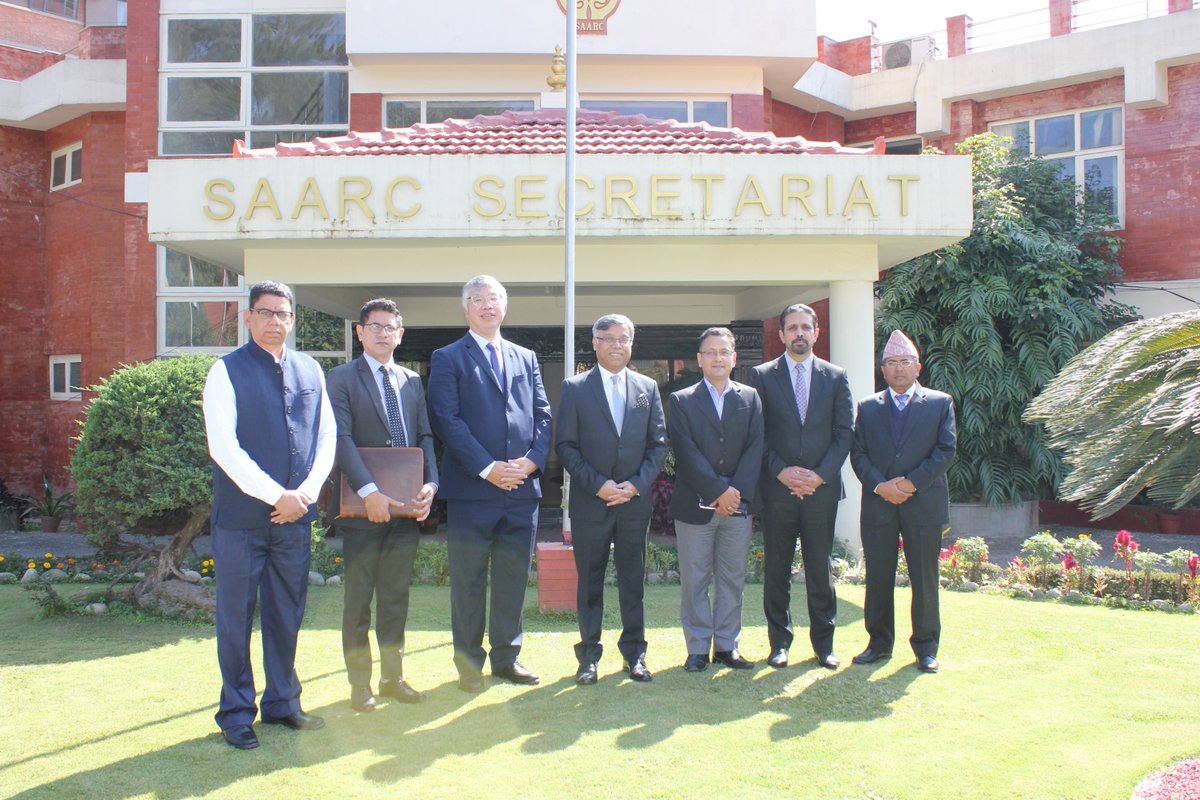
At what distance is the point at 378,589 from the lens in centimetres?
496

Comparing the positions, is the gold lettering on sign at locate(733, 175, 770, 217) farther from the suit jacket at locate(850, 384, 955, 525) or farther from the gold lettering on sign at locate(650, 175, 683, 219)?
the suit jacket at locate(850, 384, 955, 525)

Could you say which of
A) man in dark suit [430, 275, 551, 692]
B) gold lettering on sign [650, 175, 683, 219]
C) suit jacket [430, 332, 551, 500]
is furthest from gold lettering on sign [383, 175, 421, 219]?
suit jacket [430, 332, 551, 500]

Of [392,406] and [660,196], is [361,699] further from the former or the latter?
[660,196]

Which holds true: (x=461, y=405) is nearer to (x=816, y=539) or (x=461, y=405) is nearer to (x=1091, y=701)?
(x=816, y=539)

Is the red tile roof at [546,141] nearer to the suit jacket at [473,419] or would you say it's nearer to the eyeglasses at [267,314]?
A: the suit jacket at [473,419]

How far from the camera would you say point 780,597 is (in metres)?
5.57

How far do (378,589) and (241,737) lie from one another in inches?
38.9

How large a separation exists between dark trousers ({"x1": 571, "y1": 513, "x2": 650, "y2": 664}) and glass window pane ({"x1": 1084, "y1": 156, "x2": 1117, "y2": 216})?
1252 cm

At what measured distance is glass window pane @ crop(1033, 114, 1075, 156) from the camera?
15281mm

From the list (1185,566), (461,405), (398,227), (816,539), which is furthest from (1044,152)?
(461,405)

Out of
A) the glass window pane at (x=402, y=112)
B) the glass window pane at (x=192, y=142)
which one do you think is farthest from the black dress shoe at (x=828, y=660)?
the glass window pane at (x=192, y=142)

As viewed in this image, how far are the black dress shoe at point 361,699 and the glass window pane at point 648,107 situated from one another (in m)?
10.0

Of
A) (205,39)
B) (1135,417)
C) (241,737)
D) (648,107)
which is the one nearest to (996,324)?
(648,107)

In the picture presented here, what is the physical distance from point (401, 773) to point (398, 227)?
18.4ft
